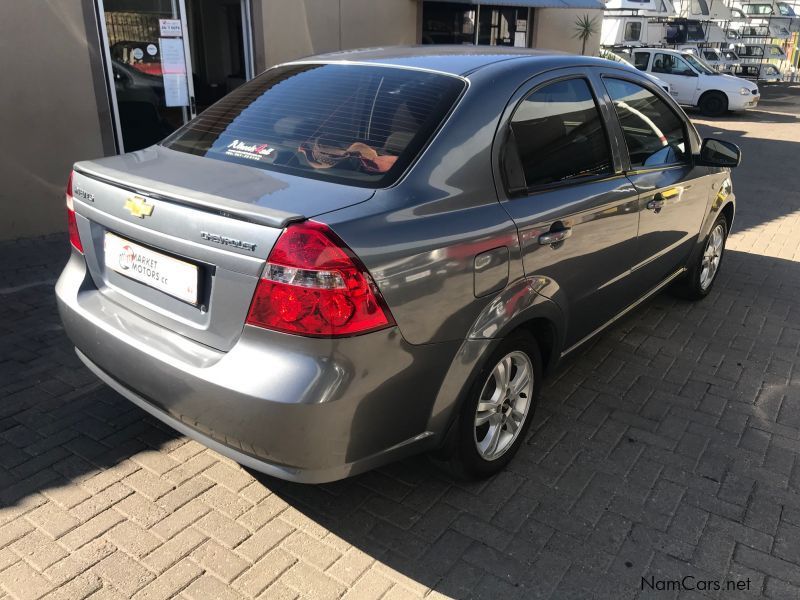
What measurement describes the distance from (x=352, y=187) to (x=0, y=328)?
310 centimetres

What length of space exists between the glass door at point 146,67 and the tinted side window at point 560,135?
4979 millimetres

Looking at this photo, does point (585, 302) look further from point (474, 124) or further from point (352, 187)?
point (352, 187)

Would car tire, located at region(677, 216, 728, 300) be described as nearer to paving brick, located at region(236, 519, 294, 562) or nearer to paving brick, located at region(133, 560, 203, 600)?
paving brick, located at region(236, 519, 294, 562)

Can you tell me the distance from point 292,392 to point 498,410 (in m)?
1.16

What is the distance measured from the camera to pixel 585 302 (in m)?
3.32

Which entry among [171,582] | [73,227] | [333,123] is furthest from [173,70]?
[171,582]

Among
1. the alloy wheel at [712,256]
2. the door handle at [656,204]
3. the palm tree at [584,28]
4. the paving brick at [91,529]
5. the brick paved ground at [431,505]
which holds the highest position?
the palm tree at [584,28]

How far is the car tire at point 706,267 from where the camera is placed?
16.0 ft

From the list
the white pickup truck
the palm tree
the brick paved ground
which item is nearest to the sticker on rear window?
the brick paved ground

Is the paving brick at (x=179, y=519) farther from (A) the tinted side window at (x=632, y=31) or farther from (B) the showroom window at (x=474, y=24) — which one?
(A) the tinted side window at (x=632, y=31)

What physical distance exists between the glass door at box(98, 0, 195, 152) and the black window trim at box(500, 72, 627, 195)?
4.95 metres

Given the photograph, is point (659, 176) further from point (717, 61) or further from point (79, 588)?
point (717, 61)

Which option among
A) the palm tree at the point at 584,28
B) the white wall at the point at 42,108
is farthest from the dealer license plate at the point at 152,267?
the palm tree at the point at 584,28

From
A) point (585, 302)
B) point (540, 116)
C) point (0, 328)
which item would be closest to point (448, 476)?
point (585, 302)
